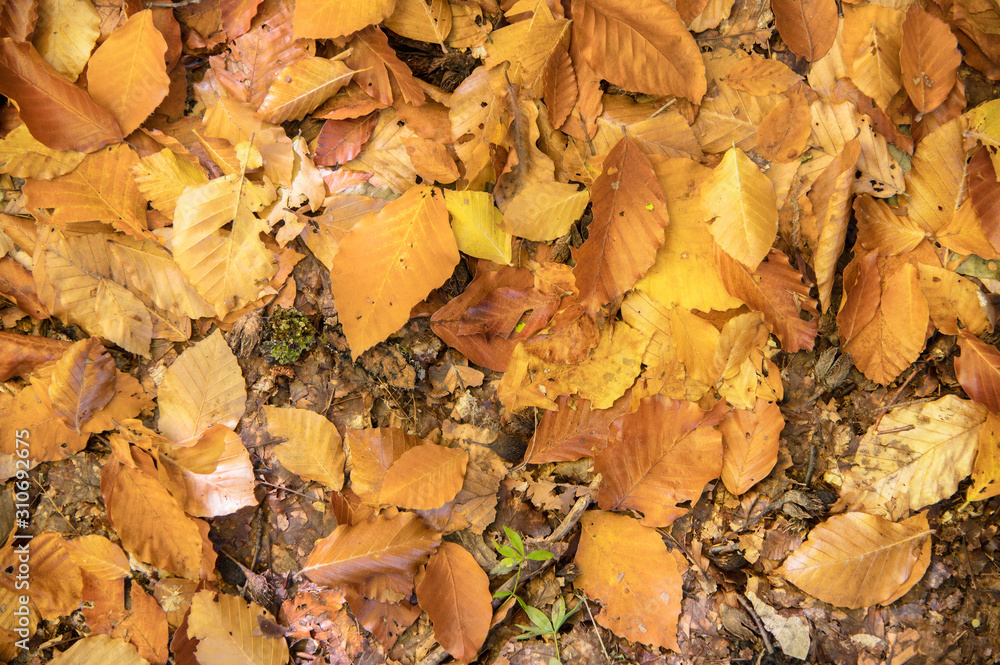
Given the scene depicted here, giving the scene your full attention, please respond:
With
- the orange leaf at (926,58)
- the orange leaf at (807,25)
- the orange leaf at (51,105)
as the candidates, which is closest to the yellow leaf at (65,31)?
the orange leaf at (51,105)

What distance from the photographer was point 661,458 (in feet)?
6.18

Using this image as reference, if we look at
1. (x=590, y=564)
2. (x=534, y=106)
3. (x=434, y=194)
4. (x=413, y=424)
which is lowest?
(x=590, y=564)

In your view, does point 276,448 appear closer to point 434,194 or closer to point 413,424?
point 413,424

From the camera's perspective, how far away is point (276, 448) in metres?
1.98

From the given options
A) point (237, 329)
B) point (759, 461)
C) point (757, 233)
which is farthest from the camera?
point (237, 329)

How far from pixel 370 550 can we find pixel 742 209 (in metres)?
Result: 1.68

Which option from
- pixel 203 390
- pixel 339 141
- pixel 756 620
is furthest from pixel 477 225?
pixel 756 620

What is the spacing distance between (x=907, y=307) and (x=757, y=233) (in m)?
0.59

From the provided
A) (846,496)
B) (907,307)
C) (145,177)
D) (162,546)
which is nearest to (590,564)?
(846,496)

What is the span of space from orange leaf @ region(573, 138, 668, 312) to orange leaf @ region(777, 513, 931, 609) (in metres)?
1.08

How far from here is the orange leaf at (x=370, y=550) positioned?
1.88 metres

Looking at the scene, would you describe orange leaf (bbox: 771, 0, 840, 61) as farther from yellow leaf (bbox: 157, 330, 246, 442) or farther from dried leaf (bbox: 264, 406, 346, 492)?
yellow leaf (bbox: 157, 330, 246, 442)

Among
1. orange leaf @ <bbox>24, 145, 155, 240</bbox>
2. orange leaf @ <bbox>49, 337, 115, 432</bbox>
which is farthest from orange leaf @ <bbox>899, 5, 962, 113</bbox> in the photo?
orange leaf @ <bbox>49, 337, 115, 432</bbox>

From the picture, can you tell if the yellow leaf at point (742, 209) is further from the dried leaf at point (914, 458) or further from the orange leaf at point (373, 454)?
the orange leaf at point (373, 454)
